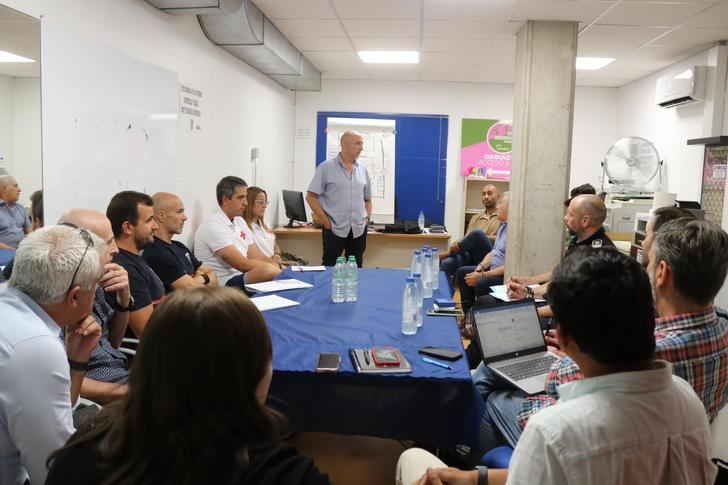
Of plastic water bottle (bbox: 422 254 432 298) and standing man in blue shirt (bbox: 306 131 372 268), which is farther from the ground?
standing man in blue shirt (bbox: 306 131 372 268)

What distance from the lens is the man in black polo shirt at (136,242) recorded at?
94.4 inches

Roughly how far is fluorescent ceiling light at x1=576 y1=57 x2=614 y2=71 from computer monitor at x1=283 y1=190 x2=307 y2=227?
3574 mm

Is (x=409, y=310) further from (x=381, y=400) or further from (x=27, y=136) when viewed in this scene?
(x=27, y=136)

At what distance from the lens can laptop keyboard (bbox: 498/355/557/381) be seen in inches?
79.9

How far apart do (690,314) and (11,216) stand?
2485 mm

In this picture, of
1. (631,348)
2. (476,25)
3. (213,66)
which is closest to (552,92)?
(476,25)

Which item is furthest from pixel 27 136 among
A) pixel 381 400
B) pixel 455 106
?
pixel 455 106

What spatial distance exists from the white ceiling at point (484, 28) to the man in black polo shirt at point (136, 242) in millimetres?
2184

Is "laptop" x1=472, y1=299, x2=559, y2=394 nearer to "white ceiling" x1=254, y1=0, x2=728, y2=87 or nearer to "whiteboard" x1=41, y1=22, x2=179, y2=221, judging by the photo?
"whiteboard" x1=41, y1=22, x2=179, y2=221

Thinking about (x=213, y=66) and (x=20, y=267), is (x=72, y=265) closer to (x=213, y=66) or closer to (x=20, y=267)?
(x=20, y=267)

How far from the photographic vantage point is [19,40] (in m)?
2.22

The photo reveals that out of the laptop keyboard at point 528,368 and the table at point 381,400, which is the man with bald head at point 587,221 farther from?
the table at point 381,400

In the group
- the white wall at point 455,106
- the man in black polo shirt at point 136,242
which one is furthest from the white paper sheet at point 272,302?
the white wall at point 455,106

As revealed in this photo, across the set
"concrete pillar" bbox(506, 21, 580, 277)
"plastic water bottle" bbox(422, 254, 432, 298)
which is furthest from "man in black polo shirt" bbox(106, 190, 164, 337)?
"concrete pillar" bbox(506, 21, 580, 277)
